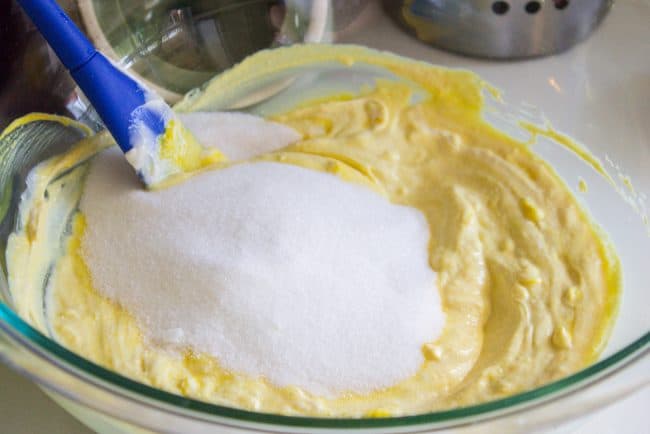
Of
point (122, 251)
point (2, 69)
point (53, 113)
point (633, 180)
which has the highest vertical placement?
point (2, 69)

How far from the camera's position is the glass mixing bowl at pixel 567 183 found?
632 mm

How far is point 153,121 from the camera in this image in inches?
43.0

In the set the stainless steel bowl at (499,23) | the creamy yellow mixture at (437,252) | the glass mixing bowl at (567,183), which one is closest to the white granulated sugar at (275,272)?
the creamy yellow mixture at (437,252)

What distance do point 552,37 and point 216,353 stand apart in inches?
31.8

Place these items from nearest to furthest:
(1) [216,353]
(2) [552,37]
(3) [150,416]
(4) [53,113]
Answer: (3) [150,416] → (1) [216,353] → (4) [53,113] → (2) [552,37]

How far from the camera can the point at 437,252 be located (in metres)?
1.05

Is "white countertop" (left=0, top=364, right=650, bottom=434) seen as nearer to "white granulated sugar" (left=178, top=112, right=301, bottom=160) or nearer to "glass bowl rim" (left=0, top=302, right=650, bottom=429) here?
"glass bowl rim" (left=0, top=302, right=650, bottom=429)

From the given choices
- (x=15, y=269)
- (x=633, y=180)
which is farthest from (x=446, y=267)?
(x=15, y=269)

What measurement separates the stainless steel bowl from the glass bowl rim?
71 centimetres

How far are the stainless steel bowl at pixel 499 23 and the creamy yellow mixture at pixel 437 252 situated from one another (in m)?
0.06

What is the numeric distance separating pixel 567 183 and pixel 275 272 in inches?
20.0

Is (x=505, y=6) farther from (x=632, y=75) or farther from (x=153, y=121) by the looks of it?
(x=153, y=121)

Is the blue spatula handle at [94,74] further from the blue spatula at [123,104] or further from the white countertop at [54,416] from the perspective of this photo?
the white countertop at [54,416]

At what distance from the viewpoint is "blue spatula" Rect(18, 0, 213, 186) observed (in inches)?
38.7
